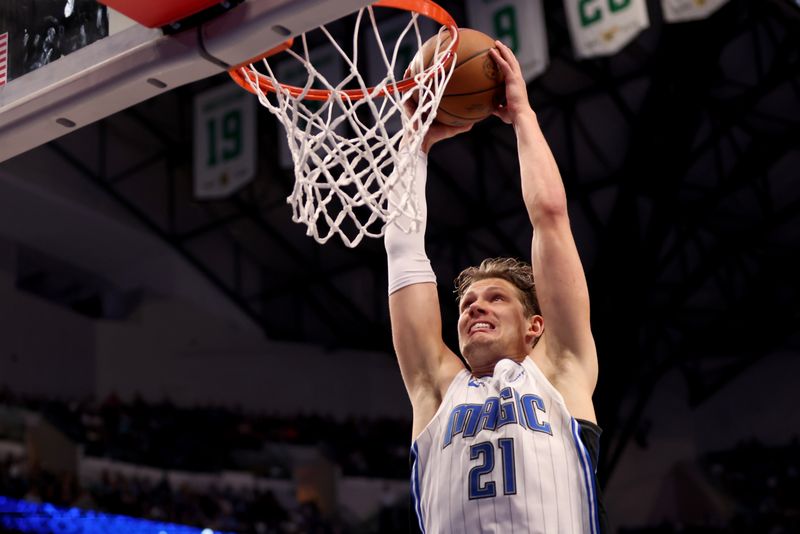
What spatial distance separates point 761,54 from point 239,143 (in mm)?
6084

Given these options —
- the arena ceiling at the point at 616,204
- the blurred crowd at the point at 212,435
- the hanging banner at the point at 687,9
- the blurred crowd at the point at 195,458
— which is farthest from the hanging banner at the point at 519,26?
the blurred crowd at the point at 212,435

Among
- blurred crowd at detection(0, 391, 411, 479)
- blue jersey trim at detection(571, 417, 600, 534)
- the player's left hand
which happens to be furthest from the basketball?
blurred crowd at detection(0, 391, 411, 479)

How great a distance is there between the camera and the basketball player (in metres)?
2.27

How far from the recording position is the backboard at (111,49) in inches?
90.4

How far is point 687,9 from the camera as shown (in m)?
7.55

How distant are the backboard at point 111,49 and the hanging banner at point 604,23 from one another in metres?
5.58

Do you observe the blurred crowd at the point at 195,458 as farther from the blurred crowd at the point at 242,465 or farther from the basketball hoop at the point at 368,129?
the basketball hoop at the point at 368,129

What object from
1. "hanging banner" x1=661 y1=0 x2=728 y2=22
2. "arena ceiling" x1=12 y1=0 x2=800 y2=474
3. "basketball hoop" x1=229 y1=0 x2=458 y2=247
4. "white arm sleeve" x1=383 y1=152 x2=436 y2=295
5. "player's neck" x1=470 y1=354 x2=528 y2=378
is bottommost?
"player's neck" x1=470 y1=354 x2=528 y2=378

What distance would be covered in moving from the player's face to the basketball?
0.54m

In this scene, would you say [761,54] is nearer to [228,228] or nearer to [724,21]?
[724,21]

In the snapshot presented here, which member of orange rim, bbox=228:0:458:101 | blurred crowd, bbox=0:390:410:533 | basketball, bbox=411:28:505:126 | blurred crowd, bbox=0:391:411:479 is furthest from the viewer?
blurred crowd, bbox=0:391:411:479

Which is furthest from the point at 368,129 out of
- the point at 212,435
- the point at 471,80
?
the point at 212,435

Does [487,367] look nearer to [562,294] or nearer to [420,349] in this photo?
[420,349]

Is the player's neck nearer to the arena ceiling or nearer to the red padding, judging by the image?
the red padding
